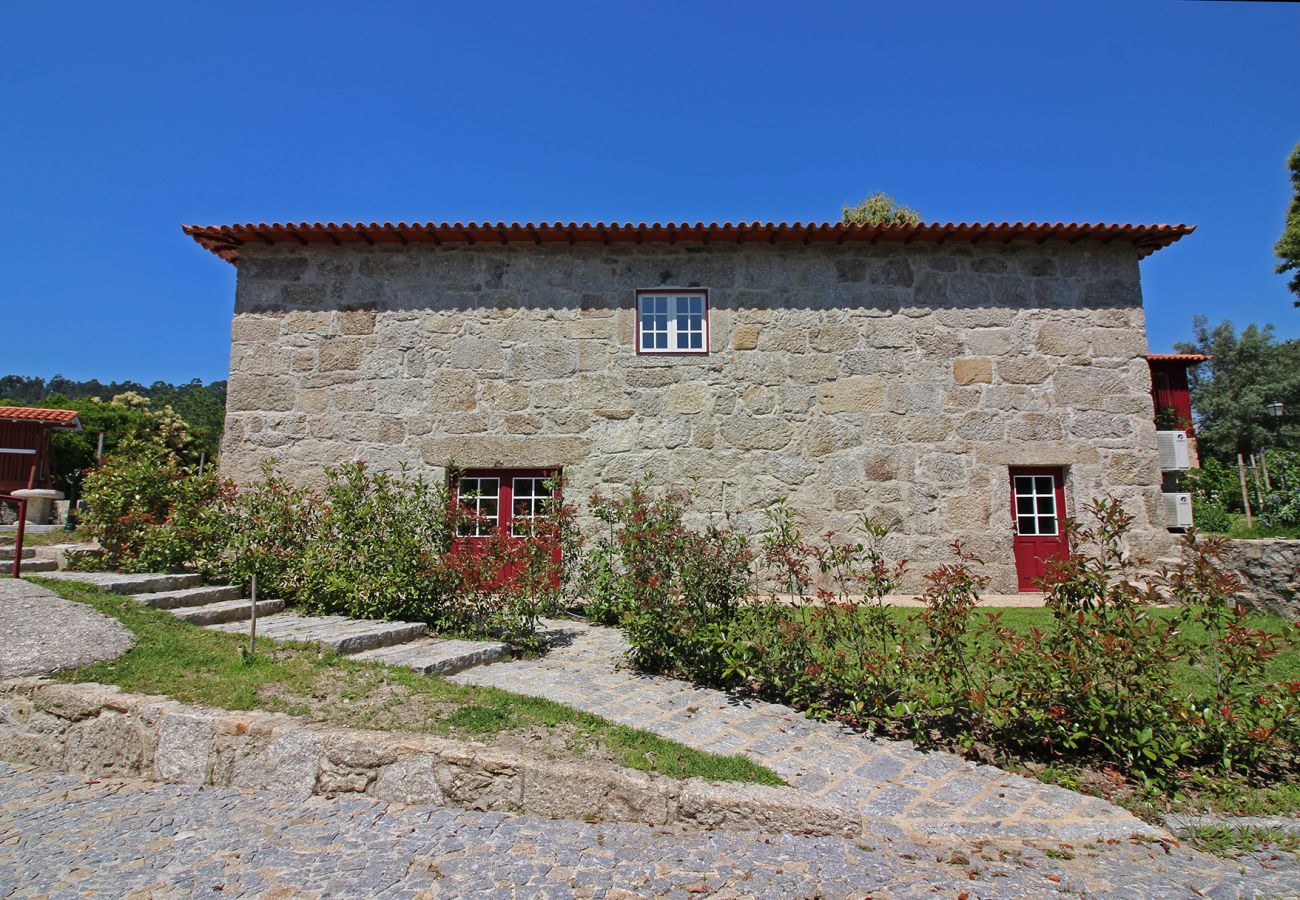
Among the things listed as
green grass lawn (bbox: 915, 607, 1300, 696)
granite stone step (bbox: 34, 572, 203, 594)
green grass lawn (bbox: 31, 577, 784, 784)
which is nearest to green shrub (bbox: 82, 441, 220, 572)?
granite stone step (bbox: 34, 572, 203, 594)

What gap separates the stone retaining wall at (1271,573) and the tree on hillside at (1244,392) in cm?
2541

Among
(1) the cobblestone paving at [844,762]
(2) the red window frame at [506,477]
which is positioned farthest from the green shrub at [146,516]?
(1) the cobblestone paving at [844,762]

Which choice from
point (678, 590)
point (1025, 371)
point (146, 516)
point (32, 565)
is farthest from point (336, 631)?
point (1025, 371)

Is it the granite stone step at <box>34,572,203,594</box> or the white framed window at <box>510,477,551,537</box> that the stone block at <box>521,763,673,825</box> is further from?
the white framed window at <box>510,477,551,537</box>

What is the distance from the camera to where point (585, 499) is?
835cm

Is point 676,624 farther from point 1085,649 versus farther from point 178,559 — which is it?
point 178,559

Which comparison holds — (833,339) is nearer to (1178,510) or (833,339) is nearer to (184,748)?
(1178,510)

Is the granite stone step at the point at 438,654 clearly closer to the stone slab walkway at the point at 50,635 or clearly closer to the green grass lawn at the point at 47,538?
the stone slab walkway at the point at 50,635

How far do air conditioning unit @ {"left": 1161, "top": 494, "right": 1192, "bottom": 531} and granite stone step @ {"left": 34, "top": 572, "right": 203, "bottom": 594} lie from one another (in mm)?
11178

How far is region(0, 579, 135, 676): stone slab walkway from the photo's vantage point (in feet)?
13.8

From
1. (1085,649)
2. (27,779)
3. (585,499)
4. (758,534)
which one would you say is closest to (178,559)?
(27,779)

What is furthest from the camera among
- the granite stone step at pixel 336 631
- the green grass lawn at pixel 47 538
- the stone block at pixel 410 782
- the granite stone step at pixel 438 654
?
the green grass lawn at pixel 47 538

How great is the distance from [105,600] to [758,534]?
6.41 meters

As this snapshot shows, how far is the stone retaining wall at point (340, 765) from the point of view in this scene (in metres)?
3.10
